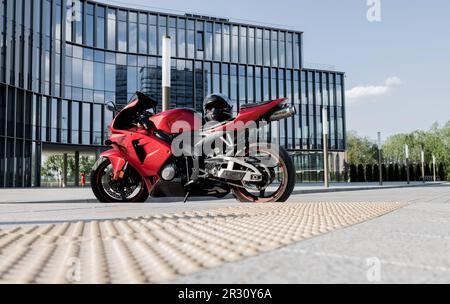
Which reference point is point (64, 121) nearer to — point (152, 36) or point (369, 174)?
point (152, 36)

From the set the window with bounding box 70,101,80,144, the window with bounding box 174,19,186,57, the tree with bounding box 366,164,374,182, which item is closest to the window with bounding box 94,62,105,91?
the window with bounding box 70,101,80,144

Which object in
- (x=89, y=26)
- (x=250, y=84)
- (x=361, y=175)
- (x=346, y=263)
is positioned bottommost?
(x=346, y=263)

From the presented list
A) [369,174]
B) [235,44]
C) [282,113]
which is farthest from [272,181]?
[369,174]

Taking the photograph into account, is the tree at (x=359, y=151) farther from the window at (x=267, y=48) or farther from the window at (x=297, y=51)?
the window at (x=267, y=48)

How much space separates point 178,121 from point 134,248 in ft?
14.1

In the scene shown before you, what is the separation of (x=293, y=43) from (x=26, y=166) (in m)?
29.8

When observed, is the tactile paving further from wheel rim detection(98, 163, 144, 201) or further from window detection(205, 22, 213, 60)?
window detection(205, 22, 213, 60)

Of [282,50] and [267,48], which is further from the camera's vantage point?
[282,50]

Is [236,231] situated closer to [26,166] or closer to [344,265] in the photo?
[344,265]

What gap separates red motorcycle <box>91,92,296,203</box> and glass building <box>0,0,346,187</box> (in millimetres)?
20823

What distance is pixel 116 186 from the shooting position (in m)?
6.70

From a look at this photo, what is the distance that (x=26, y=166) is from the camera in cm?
2708

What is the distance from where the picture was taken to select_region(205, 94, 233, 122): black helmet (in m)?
6.11

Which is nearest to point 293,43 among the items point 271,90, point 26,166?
point 271,90
